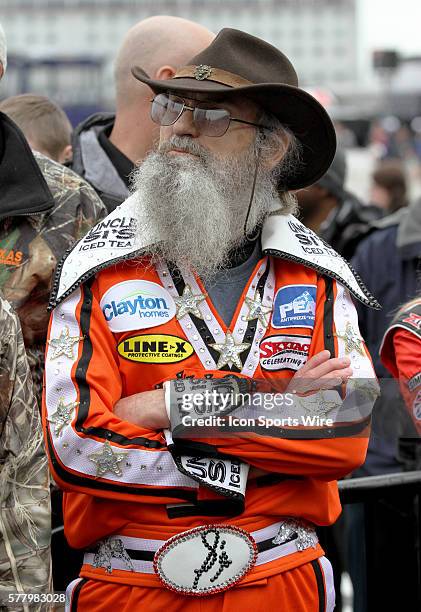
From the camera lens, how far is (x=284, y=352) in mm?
3014

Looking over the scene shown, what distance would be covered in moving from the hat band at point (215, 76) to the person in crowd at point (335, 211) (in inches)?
94.5

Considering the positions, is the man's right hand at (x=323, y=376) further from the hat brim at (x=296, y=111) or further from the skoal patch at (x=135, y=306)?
A: the hat brim at (x=296, y=111)

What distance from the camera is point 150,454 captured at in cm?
274

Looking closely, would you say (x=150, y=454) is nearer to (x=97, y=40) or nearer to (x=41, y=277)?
(x=41, y=277)

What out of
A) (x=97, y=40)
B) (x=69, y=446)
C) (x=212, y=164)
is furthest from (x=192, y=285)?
(x=97, y=40)

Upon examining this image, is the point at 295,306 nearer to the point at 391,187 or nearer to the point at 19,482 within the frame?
the point at 19,482

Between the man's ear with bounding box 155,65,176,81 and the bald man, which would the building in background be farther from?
the man's ear with bounding box 155,65,176,81

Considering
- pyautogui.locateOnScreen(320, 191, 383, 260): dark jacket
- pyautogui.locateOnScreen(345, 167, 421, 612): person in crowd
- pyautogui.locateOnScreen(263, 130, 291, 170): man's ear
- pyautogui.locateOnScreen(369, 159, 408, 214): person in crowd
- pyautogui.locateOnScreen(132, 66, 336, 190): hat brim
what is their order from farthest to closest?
pyautogui.locateOnScreen(369, 159, 408, 214): person in crowd, pyautogui.locateOnScreen(320, 191, 383, 260): dark jacket, pyautogui.locateOnScreen(345, 167, 421, 612): person in crowd, pyautogui.locateOnScreen(263, 130, 291, 170): man's ear, pyautogui.locateOnScreen(132, 66, 336, 190): hat brim

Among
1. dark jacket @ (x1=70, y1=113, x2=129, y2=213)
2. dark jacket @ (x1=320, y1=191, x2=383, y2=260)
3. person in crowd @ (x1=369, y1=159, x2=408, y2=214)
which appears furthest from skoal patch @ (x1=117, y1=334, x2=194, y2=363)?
person in crowd @ (x1=369, y1=159, x2=408, y2=214)

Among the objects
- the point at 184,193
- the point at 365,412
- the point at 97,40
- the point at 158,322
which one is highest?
the point at 184,193

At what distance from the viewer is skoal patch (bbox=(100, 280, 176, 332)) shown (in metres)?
2.93

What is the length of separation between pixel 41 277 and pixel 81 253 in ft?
1.47

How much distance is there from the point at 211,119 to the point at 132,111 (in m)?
1.41

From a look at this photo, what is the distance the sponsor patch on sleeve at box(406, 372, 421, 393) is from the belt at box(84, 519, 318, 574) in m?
0.52
